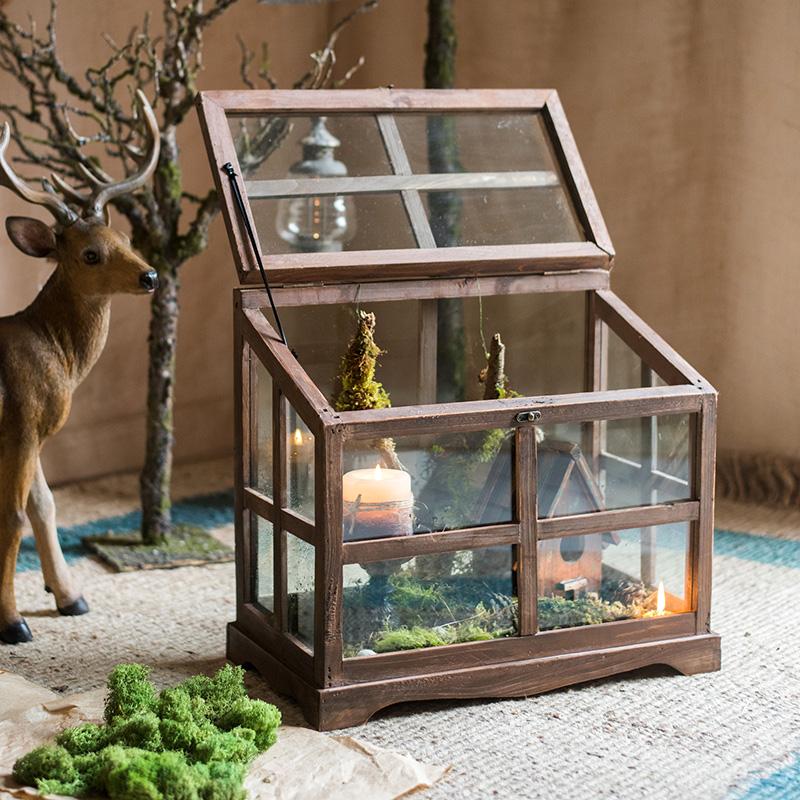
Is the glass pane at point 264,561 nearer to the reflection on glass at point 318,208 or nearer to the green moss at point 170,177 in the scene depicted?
the reflection on glass at point 318,208

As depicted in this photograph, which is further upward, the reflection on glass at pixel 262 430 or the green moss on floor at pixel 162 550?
the reflection on glass at pixel 262 430

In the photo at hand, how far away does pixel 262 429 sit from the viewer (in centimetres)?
284

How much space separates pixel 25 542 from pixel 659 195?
2.41m

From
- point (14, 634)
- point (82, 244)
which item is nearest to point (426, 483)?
point (82, 244)

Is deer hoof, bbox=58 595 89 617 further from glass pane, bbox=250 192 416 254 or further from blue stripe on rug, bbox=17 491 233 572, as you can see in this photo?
glass pane, bbox=250 192 416 254

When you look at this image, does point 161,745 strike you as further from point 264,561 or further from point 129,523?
point 129,523

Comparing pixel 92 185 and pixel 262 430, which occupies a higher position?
pixel 92 185

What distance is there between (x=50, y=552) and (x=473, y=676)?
→ 1250 mm

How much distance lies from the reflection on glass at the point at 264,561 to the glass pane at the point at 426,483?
30 cm

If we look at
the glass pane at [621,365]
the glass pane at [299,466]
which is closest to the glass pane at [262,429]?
the glass pane at [299,466]

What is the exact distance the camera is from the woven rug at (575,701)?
2.43 metres

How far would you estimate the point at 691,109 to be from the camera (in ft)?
14.4

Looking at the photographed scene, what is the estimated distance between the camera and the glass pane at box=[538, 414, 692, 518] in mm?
2764

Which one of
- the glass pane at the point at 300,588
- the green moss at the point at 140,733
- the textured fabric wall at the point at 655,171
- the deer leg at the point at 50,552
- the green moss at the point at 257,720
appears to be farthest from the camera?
the textured fabric wall at the point at 655,171
